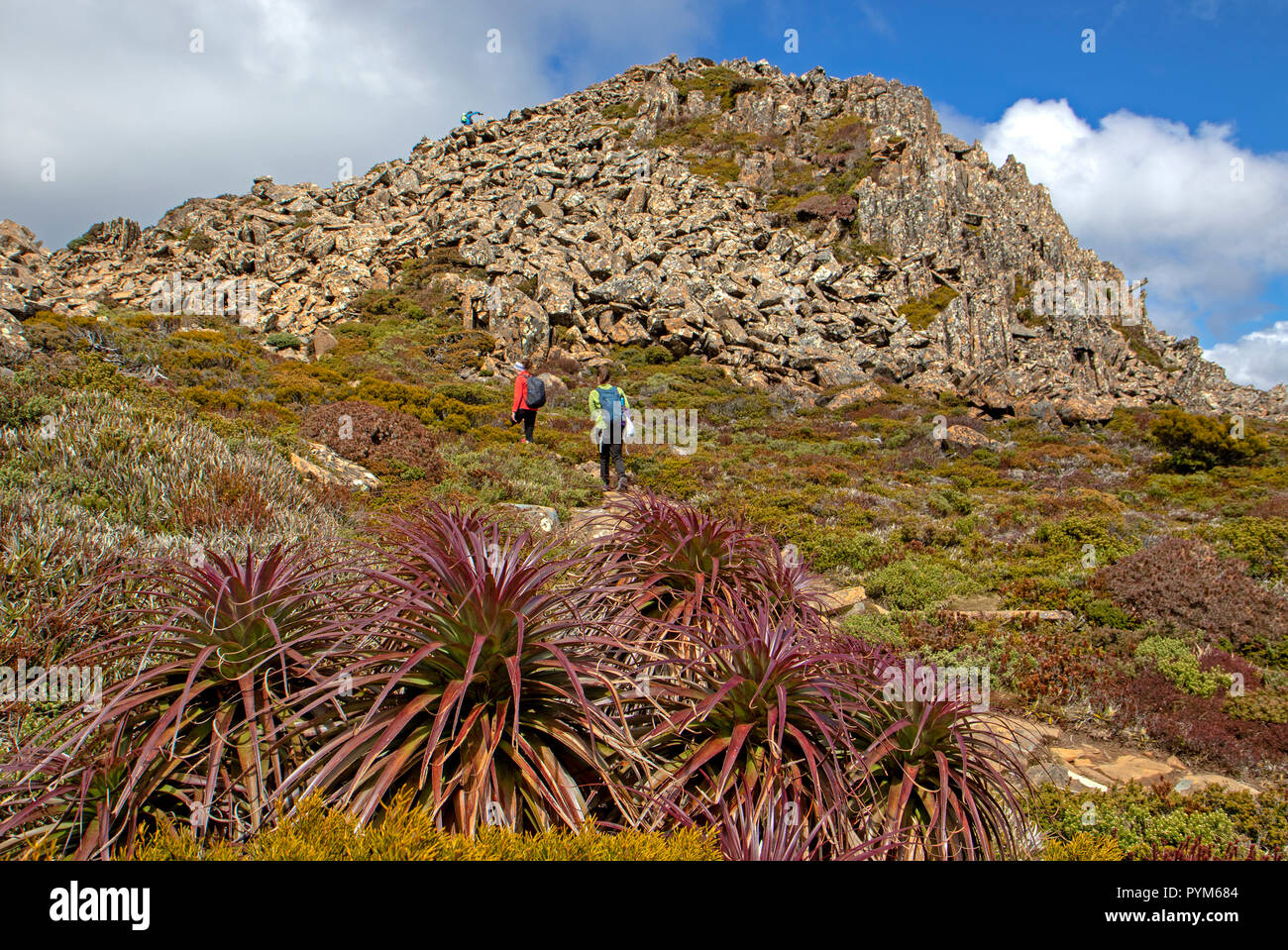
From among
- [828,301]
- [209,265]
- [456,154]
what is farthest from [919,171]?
[209,265]

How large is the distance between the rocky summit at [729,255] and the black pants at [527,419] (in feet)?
38.2

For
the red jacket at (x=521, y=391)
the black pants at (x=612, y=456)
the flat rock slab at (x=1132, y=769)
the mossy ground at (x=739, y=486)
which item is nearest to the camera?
the flat rock slab at (x=1132, y=769)

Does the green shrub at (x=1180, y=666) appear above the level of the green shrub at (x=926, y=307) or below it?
below

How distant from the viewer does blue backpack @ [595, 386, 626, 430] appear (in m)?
10.3

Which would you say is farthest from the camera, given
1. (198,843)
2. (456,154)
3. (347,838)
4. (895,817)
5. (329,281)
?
(456,154)

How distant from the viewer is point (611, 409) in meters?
10.4

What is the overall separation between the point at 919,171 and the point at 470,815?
46251 millimetres

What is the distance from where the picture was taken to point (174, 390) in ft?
37.0

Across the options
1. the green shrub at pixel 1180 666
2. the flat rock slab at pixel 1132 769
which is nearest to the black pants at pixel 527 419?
the green shrub at pixel 1180 666

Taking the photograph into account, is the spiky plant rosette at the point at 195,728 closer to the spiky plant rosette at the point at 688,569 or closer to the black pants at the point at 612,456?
the spiky plant rosette at the point at 688,569

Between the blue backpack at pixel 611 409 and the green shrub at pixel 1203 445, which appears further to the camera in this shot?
the green shrub at pixel 1203 445

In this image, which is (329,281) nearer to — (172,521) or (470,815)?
(172,521)

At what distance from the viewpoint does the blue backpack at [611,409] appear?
1034 cm

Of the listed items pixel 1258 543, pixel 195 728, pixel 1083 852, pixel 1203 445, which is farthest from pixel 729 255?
pixel 195 728
